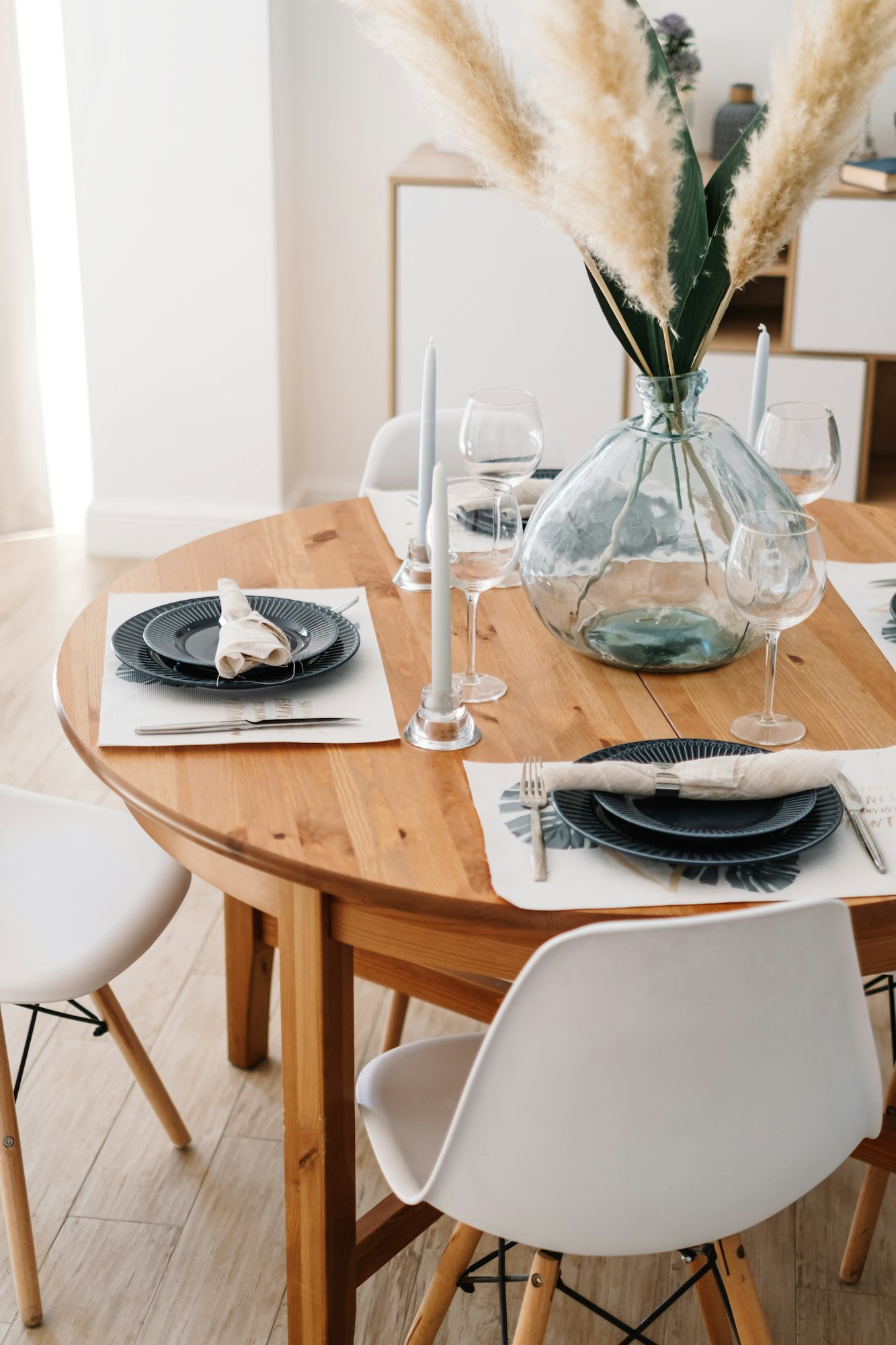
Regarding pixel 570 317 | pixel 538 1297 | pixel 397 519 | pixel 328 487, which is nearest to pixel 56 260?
pixel 328 487

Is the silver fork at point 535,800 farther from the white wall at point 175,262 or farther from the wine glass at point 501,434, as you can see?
the white wall at point 175,262

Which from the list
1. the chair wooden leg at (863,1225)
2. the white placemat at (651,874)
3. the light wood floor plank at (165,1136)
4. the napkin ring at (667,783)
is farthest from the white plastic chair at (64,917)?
the chair wooden leg at (863,1225)

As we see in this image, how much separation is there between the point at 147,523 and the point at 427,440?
7.93 ft

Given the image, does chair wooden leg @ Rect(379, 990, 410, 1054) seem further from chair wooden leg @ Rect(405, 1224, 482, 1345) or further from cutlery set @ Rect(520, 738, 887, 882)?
cutlery set @ Rect(520, 738, 887, 882)

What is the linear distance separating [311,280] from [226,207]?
0.45 meters

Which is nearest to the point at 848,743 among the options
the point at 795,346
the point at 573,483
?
the point at 573,483

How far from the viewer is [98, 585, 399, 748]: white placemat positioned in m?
1.24

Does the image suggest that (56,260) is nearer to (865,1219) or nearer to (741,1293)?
(865,1219)

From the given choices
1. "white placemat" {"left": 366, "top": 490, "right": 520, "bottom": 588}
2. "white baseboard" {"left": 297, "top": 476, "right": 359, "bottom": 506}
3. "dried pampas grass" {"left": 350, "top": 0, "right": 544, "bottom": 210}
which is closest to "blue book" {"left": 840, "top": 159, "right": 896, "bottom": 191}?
"white baseboard" {"left": 297, "top": 476, "right": 359, "bottom": 506}

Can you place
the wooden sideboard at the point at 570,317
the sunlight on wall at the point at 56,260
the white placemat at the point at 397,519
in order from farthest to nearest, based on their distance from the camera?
1. the sunlight on wall at the point at 56,260
2. the wooden sideboard at the point at 570,317
3. the white placemat at the point at 397,519

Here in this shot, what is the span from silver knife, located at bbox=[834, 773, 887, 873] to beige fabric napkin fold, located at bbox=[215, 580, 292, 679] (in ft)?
1.76

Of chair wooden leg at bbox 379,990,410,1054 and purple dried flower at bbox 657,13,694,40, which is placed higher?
purple dried flower at bbox 657,13,694,40

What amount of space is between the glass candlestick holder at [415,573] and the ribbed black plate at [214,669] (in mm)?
204

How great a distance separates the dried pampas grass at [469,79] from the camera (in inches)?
46.6
